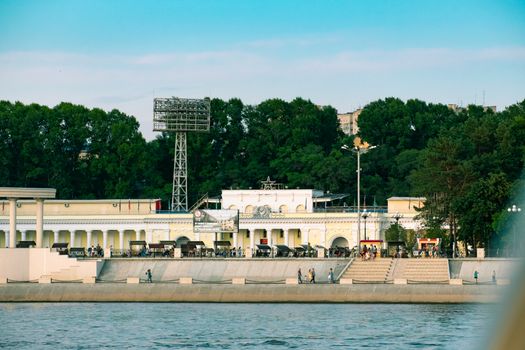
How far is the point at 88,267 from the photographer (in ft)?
217

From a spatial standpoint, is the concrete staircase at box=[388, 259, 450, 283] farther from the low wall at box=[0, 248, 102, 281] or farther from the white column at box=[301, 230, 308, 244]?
the white column at box=[301, 230, 308, 244]

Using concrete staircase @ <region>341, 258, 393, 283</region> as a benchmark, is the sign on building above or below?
above

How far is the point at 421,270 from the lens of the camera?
6197 cm

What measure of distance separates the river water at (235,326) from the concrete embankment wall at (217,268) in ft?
29.4

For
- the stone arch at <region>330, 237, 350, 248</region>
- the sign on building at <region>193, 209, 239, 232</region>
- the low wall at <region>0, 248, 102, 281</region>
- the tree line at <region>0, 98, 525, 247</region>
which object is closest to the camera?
the low wall at <region>0, 248, 102, 281</region>

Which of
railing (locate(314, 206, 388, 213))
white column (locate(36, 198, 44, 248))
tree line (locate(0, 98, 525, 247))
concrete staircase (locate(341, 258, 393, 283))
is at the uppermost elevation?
tree line (locate(0, 98, 525, 247))

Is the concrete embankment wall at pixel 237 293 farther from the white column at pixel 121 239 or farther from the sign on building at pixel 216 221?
the white column at pixel 121 239

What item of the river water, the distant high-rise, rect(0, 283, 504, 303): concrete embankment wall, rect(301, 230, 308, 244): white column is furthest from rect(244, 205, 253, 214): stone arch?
the distant high-rise

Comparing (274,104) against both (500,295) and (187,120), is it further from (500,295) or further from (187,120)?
(500,295)

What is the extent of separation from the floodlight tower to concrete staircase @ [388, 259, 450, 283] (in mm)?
40603

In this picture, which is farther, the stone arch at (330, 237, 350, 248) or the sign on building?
the stone arch at (330, 237, 350, 248)

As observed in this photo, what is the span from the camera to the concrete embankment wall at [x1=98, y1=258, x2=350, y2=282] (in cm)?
6556

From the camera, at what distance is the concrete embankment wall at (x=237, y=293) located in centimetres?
5572

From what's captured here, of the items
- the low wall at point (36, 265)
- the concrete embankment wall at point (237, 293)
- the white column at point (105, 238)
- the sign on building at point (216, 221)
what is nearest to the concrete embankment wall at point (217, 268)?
the low wall at point (36, 265)
